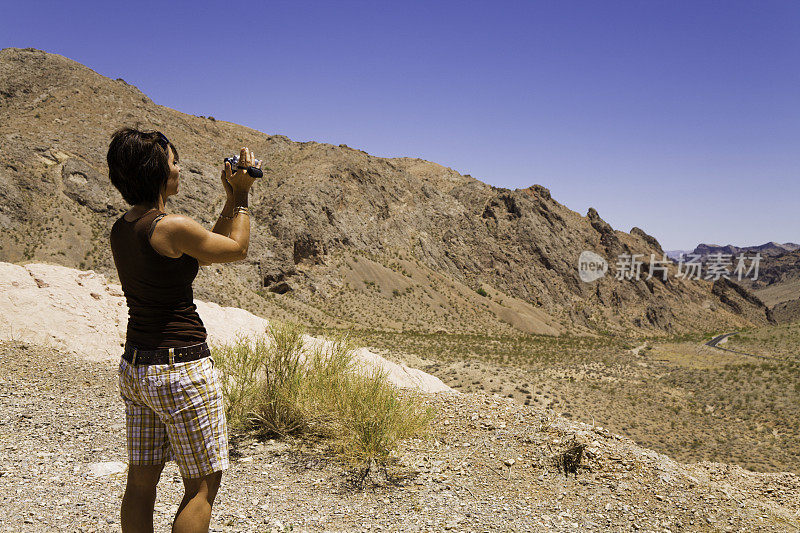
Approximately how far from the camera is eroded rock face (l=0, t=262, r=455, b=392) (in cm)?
814

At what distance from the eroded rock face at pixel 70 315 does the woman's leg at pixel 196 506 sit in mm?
4676

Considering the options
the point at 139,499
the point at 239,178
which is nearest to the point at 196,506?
the point at 139,499

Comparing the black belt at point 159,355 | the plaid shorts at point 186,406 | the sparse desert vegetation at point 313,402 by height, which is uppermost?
the black belt at point 159,355

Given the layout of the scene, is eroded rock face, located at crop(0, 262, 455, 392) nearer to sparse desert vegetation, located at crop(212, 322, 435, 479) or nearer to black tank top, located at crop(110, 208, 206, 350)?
sparse desert vegetation, located at crop(212, 322, 435, 479)

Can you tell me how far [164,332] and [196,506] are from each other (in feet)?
2.80

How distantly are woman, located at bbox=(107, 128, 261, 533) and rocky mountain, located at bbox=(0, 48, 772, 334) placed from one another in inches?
1328

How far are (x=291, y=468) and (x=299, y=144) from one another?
6625 centimetres

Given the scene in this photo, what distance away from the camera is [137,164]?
7.35 ft

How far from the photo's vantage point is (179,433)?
222 cm

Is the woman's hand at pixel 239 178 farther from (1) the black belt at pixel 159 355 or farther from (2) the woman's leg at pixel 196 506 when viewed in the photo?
(2) the woman's leg at pixel 196 506

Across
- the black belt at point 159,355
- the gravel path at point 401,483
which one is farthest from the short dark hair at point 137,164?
the gravel path at point 401,483

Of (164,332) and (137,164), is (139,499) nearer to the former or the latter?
(164,332)

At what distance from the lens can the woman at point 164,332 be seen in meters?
2.13

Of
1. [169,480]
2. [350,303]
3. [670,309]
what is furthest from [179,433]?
[670,309]
